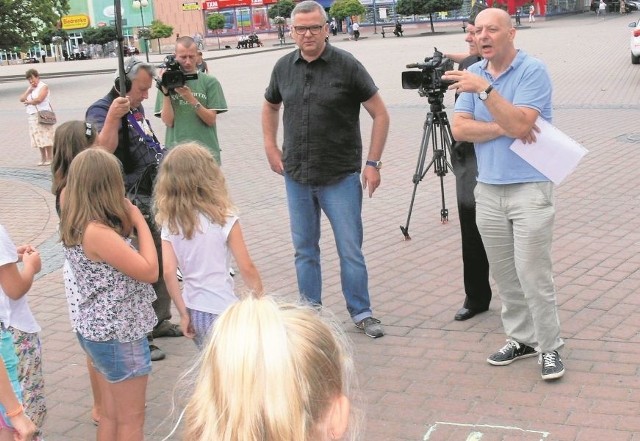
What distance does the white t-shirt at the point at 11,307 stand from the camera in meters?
3.25

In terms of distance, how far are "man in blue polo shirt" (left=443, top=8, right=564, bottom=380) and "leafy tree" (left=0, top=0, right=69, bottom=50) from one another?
3274 centimetres

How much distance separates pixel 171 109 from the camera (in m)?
6.24

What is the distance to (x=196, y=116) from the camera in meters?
6.25

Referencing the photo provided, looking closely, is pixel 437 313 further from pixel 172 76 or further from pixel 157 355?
pixel 172 76

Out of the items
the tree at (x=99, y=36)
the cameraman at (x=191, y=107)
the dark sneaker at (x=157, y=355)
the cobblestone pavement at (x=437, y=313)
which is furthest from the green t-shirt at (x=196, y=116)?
the tree at (x=99, y=36)

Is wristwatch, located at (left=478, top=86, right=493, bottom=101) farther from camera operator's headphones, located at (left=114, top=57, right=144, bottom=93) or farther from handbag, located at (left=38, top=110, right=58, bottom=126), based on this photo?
handbag, located at (left=38, top=110, right=58, bottom=126)

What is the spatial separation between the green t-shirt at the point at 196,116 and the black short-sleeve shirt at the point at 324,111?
3.72 ft

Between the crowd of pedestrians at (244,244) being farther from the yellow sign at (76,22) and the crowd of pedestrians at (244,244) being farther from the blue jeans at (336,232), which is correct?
the yellow sign at (76,22)

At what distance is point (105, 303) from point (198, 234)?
1.68 feet

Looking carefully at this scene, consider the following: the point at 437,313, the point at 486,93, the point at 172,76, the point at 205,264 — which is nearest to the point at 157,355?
the point at 205,264

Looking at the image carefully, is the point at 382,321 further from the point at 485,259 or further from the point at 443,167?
the point at 443,167

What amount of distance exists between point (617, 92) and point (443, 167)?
424 inches

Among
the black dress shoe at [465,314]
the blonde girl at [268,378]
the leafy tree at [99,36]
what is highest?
the leafy tree at [99,36]

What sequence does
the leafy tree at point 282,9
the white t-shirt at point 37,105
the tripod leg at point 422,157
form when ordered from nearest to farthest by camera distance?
the tripod leg at point 422,157 → the white t-shirt at point 37,105 → the leafy tree at point 282,9
